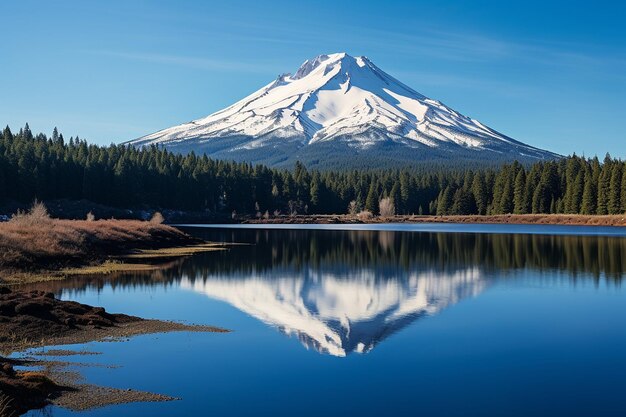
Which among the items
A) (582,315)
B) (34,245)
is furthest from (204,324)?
(34,245)

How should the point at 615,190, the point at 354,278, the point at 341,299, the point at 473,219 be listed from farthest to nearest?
1. the point at 473,219
2. the point at 615,190
3. the point at 354,278
4. the point at 341,299

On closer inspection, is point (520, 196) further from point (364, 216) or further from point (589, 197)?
point (364, 216)

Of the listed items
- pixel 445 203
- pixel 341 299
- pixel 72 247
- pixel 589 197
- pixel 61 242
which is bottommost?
pixel 341 299

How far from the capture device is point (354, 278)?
163 feet

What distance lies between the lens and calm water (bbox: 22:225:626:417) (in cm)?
1903

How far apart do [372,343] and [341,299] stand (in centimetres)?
1235

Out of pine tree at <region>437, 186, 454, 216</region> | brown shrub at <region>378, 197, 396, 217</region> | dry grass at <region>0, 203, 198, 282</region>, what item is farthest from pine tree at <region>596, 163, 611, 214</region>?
dry grass at <region>0, 203, 198, 282</region>

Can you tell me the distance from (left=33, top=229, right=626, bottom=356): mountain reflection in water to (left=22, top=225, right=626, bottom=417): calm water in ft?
0.56

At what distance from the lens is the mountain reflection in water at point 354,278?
31594 millimetres

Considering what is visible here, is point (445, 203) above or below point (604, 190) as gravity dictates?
below

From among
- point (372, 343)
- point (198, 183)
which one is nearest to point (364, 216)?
point (198, 183)

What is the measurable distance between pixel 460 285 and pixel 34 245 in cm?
2991

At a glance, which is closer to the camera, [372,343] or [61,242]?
[372,343]

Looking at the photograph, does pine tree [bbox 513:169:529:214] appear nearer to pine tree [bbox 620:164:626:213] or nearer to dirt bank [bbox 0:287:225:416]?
pine tree [bbox 620:164:626:213]
